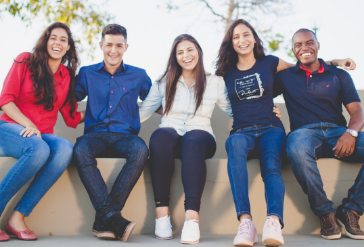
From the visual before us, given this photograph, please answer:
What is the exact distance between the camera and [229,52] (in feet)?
9.12

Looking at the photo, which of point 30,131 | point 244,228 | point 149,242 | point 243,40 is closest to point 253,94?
Result: point 243,40

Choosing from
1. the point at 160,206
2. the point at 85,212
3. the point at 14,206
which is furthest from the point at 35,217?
the point at 160,206

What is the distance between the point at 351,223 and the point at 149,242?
50.7 inches

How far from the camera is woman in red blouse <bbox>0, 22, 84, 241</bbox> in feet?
6.59

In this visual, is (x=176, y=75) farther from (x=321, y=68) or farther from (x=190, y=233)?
(x=190, y=233)

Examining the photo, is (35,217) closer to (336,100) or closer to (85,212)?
(85,212)

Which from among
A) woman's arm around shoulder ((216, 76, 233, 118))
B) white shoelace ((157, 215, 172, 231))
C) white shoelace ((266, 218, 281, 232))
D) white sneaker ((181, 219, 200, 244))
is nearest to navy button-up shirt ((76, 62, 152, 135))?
woman's arm around shoulder ((216, 76, 233, 118))

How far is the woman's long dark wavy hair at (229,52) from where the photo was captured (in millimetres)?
2752

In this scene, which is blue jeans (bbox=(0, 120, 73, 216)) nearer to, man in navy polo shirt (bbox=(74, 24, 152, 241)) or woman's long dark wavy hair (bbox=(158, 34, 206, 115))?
man in navy polo shirt (bbox=(74, 24, 152, 241))

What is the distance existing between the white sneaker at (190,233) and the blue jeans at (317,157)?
773 millimetres

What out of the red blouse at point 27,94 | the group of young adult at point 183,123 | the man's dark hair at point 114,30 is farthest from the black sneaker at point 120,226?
the man's dark hair at point 114,30

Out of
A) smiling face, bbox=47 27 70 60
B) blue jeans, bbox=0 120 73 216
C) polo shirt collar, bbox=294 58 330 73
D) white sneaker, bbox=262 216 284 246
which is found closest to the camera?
white sneaker, bbox=262 216 284 246

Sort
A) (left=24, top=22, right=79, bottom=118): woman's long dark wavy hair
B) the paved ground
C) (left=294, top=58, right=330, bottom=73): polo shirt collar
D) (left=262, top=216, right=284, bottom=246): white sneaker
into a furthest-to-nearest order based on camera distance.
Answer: (left=294, top=58, right=330, bottom=73): polo shirt collar < (left=24, top=22, right=79, bottom=118): woman's long dark wavy hair < the paved ground < (left=262, top=216, right=284, bottom=246): white sneaker

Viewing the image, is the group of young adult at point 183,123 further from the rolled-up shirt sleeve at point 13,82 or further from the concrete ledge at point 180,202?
the concrete ledge at point 180,202
